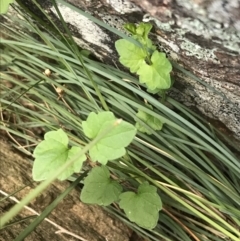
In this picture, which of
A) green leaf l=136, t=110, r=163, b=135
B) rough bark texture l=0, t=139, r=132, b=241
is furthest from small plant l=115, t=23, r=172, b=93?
rough bark texture l=0, t=139, r=132, b=241

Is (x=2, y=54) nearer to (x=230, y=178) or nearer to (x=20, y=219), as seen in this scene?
(x=20, y=219)

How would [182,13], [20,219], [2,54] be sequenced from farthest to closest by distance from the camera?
[2,54], [20,219], [182,13]

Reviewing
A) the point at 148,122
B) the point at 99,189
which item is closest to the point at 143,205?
the point at 99,189

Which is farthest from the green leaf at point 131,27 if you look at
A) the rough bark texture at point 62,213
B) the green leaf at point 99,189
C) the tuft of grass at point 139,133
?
the rough bark texture at point 62,213

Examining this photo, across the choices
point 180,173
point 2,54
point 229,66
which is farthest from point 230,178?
point 2,54

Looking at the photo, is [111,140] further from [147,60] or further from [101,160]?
[147,60]

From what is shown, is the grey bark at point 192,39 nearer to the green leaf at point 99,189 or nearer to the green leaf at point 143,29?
the green leaf at point 143,29

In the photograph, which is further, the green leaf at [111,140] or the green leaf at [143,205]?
the green leaf at [143,205]

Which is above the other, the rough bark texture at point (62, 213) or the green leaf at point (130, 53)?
the green leaf at point (130, 53)
